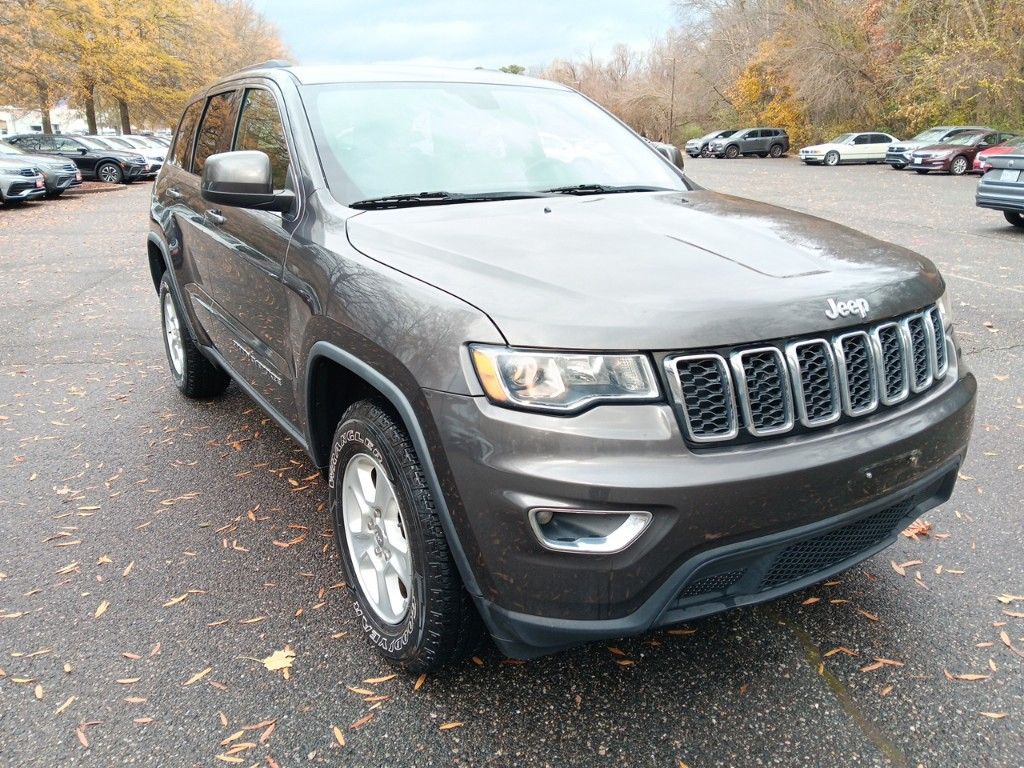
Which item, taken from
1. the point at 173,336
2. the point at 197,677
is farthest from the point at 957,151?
the point at 197,677

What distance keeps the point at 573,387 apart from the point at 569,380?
0.02 m

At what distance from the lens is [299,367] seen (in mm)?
2904

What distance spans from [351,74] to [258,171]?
89cm

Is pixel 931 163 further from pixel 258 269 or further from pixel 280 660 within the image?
pixel 280 660

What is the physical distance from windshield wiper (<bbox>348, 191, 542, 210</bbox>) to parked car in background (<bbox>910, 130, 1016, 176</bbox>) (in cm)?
2843

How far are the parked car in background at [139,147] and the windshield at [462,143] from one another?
2771cm

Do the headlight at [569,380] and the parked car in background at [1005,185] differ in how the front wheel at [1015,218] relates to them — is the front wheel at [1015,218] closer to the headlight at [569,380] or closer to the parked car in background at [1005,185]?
the parked car in background at [1005,185]

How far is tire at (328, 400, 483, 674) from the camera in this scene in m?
2.22

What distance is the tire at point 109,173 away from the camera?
2766cm

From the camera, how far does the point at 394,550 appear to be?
8.29 feet

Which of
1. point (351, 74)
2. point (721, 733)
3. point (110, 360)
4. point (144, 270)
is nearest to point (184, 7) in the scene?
point (144, 270)

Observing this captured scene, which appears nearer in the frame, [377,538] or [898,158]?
[377,538]

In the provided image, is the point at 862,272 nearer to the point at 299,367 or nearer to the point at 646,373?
the point at 646,373

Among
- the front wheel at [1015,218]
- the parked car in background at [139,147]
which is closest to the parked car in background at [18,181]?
the parked car in background at [139,147]
